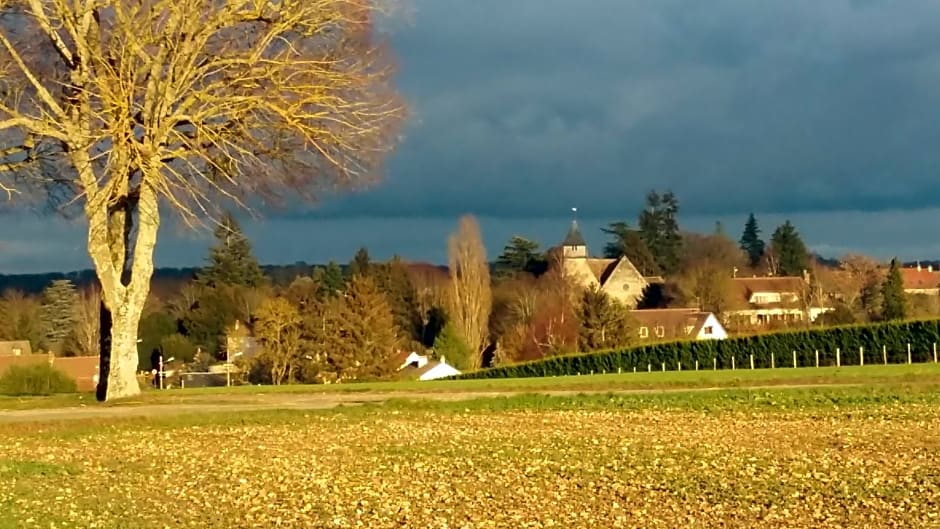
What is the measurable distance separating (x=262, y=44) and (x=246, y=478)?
13.5 meters

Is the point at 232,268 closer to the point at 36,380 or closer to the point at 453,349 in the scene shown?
the point at 453,349

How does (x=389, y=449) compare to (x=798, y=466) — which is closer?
(x=798, y=466)

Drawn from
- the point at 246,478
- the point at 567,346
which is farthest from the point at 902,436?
the point at 567,346

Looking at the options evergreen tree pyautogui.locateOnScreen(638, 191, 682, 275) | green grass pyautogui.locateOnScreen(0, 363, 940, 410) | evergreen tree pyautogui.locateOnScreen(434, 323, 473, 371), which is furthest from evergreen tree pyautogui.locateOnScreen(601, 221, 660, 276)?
green grass pyautogui.locateOnScreen(0, 363, 940, 410)

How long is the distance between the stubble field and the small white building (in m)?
50.7

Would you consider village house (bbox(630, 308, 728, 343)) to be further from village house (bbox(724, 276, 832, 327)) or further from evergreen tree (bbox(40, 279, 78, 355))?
evergreen tree (bbox(40, 279, 78, 355))

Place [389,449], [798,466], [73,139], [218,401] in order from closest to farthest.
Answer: [798,466] → [389,449] → [73,139] → [218,401]

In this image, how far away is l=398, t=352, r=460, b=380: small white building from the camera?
252 feet

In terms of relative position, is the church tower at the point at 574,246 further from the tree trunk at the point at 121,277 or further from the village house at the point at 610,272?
the tree trunk at the point at 121,277

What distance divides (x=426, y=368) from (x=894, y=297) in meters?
34.5

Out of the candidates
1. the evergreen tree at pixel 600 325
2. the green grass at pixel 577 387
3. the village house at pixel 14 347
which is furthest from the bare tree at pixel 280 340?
the green grass at pixel 577 387

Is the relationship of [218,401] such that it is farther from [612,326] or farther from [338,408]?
[612,326]

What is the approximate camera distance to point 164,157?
78.8 ft

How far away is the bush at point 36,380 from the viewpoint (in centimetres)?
4990
